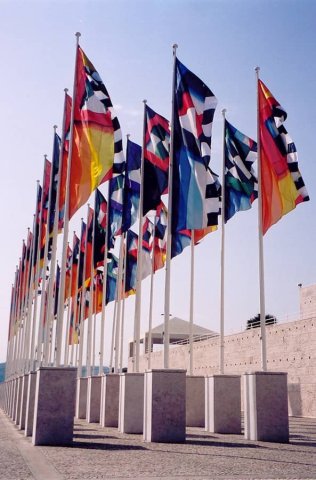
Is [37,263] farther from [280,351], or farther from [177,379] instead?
[280,351]

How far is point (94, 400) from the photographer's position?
2931 centimetres

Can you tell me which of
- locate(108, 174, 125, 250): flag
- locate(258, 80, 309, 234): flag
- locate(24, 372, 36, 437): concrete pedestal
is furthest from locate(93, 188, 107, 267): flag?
locate(258, 80, 309, 234): flag

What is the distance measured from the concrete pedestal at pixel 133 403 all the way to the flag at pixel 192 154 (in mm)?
6025

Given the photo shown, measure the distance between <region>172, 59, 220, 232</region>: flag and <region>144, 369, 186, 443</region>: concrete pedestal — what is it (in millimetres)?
4688

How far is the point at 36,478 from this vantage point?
9.80 meters

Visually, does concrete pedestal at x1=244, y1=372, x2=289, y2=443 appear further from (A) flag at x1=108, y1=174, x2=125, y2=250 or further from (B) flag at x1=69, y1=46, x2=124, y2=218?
(A) flag at x1=108, y1=174, x2=125, y2=250

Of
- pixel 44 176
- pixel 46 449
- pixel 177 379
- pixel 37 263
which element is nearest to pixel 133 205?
pixel 44 176

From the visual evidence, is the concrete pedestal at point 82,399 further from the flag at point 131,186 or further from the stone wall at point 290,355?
the stone wall at point 290,355

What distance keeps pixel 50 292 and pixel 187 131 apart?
743 centimetres

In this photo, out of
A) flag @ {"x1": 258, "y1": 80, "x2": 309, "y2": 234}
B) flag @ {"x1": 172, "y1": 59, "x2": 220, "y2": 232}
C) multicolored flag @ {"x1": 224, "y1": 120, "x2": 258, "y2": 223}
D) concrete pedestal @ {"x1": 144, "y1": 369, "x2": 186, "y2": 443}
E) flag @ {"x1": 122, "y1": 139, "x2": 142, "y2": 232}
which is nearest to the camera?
concrete pedestal @ {"x1": 144, "y1": 369, "x2": 186, "y2": 443}

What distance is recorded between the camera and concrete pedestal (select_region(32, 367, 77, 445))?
53.3ft

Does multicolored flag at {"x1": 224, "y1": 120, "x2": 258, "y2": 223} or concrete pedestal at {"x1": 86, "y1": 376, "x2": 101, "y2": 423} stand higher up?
multicolored flag at {"x1": 224, "y1": 120, "x2": 258, "y2": 223}

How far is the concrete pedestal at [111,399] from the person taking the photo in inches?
975

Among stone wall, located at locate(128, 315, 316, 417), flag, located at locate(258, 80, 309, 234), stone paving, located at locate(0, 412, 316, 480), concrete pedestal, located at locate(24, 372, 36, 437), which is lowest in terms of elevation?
stone paving, located at locate(0, 412, 316, 480)
